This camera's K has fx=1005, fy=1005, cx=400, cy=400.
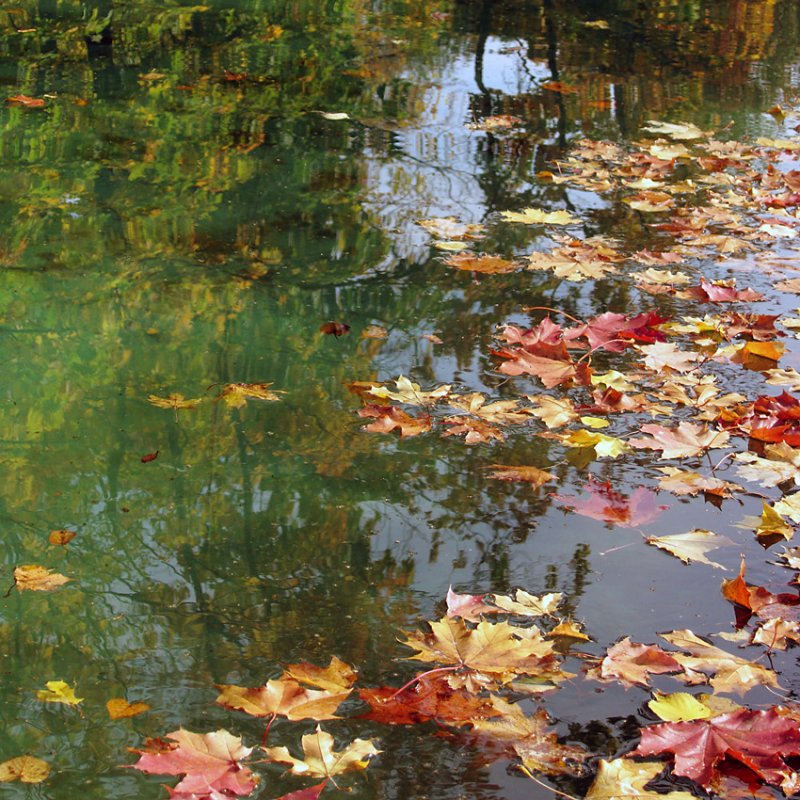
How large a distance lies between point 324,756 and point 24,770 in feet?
1.63

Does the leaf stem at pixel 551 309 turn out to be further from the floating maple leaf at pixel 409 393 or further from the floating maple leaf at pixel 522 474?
the floating maple leaf at pixel 522 474

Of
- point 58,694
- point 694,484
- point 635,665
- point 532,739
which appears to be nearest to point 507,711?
point 532,739

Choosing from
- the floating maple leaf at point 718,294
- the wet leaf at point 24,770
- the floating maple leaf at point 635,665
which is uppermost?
the floating maple leaf at point 718,294

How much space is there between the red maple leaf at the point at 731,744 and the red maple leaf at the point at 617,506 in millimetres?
715

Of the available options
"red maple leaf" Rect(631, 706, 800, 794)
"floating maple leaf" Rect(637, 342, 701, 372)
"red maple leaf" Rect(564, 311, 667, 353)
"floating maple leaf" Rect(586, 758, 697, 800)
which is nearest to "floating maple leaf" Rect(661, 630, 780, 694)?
"red maple leaf" Rect(631, 706, 800, 794)

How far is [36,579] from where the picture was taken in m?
2.14

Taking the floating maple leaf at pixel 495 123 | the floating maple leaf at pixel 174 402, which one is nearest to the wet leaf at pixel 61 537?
the floating maple leaf at pixel 174 402

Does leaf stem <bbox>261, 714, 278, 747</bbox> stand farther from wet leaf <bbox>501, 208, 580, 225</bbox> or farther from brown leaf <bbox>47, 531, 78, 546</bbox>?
wet leaf <bbox>501, 208, 580, 225</bbox>

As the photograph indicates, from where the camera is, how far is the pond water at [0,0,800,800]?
1.91 meters

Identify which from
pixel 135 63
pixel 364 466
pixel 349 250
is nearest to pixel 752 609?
pixel 364 466

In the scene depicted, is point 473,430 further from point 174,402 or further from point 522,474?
point 174,402

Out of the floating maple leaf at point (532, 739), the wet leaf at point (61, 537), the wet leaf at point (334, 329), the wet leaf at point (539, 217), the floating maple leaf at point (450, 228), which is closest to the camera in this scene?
the floating maple leaf at point (532, 739)

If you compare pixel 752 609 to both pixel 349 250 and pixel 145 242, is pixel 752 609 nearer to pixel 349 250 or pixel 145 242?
pixel 349 250

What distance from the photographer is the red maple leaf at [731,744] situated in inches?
65.6
